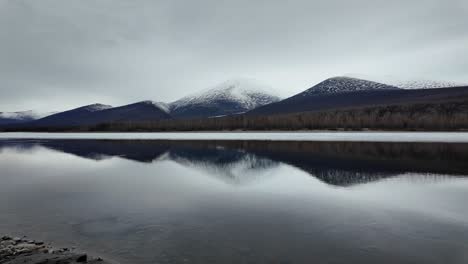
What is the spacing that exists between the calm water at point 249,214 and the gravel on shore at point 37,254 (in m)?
0.60

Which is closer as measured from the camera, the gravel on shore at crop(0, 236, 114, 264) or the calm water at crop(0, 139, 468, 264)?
the gravel on shore at crop(0, 236, 114, 264)

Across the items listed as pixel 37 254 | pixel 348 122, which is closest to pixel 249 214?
pixel 37 254

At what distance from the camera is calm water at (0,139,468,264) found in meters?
8.94

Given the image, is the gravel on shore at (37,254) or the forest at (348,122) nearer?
the gravel on shore at (37,254)

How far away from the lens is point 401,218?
40.1ft

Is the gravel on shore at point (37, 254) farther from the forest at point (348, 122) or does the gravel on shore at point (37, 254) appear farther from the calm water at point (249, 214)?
the forest at point (348, 122)

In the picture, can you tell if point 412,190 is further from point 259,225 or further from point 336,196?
point 259,225

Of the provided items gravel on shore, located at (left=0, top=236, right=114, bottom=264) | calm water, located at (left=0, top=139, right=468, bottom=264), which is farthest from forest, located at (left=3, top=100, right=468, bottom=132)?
gravel on shore, located at (left=0, top=236, right=114, bottom=264)

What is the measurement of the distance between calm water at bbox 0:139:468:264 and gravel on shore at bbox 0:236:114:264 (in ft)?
1.98

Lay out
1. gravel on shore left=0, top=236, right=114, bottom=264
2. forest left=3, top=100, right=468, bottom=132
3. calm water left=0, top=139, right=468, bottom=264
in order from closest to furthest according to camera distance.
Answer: gravel on shore left=0, top=236, right=114, bottom=264 → calm water left=0, top=139, right=468, bottom=264 → forest left=3, top=100, right=468, bottom=132

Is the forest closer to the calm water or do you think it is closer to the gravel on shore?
the calm water

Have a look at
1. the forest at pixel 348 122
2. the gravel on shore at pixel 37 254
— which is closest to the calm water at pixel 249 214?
the gravel on shore at pixel 37 254

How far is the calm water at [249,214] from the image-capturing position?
894 centimetres

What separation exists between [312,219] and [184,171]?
49.9 ft
